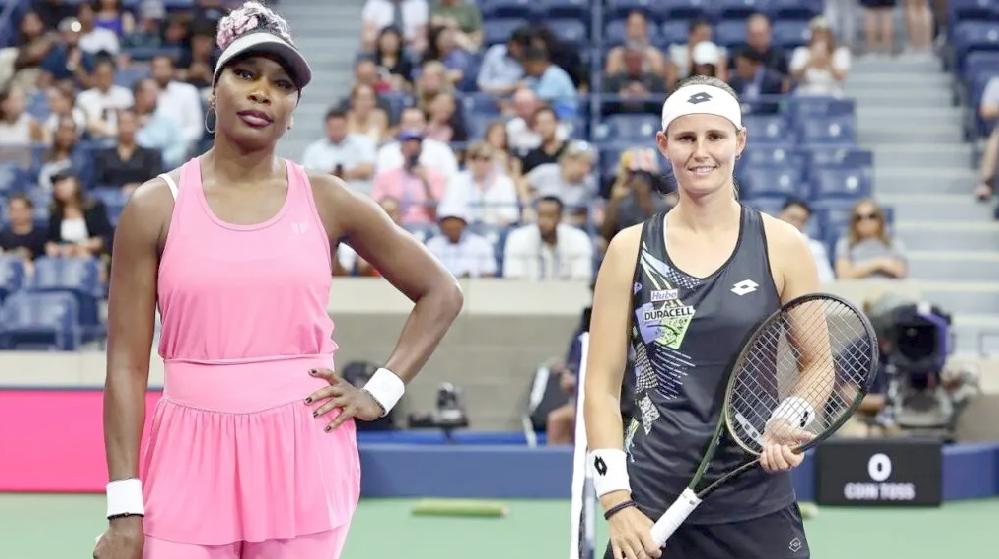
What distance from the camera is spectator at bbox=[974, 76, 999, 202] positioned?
12.8 m

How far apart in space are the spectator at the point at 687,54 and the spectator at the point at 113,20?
4979 mm

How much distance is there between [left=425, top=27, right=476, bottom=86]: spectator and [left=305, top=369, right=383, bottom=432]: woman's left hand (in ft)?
34.6

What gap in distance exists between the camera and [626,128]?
13.0 meters

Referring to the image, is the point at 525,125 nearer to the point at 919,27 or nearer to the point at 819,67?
the point at 819,67

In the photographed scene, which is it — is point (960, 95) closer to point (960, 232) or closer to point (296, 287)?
point (960, 232)

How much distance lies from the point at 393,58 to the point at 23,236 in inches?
144

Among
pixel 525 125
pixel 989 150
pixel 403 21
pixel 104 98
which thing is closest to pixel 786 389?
pixel 525 125

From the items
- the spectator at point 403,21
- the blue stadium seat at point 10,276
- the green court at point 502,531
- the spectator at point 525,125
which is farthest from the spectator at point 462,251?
the spectator at point 403,21

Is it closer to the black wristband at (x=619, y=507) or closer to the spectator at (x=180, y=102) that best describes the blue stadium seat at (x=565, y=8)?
the spectator at (x=180, y=102)

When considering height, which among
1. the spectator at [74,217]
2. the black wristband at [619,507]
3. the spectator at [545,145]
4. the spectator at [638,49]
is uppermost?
the spectator at [638,49]

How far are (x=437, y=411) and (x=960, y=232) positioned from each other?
16.9 feet

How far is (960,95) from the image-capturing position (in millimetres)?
14453

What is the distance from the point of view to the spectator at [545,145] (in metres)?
12.0

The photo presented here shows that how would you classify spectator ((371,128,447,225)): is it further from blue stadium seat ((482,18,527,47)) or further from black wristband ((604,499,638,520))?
black wristband ((604,499,638,520))
